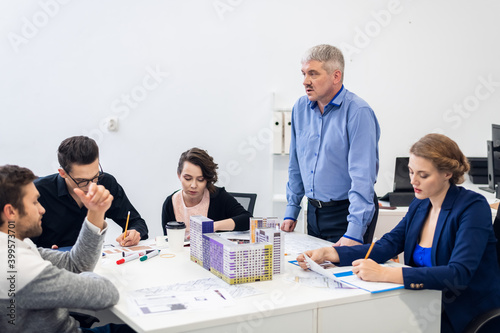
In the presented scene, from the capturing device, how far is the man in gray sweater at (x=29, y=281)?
53.3 inches

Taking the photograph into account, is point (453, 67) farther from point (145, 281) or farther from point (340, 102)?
point (145, 281)

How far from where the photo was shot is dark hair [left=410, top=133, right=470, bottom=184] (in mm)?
1811

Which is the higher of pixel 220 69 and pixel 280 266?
pixel 220 69

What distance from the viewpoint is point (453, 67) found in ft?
13.4

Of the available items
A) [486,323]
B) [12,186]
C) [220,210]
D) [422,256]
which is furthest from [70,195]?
[486,323]

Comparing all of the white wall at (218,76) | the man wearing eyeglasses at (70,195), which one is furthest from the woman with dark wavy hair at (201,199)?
the white wall at (218,76)

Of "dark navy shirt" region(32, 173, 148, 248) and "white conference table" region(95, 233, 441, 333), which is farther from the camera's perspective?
"dark navy shirt" region(32, 173, 148, 248)

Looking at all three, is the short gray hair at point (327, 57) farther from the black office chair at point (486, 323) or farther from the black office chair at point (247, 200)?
the black office chair at point (486, 323)

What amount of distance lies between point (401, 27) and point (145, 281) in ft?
10.6

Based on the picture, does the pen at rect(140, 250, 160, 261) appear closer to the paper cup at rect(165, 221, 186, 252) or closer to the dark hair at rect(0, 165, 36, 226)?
the paper cup at rect(165, 221, 186, 252)

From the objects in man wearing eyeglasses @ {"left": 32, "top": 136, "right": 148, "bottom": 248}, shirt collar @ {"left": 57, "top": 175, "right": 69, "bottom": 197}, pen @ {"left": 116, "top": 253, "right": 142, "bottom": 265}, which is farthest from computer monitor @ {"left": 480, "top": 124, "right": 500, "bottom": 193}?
shirt collar @ {"left": 57, "top": 175, "right": 69, "bottom": 197}

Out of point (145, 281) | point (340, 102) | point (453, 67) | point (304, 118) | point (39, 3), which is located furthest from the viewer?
point (453, 67)

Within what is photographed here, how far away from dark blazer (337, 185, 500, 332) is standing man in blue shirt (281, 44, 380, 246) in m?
0.38

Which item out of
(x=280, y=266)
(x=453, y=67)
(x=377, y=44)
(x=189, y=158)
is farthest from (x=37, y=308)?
(x=453, y=67)
